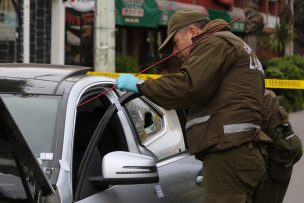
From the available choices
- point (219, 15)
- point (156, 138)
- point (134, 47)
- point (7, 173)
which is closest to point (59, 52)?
point (134, 47)

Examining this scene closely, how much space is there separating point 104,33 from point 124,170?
645 centimetres

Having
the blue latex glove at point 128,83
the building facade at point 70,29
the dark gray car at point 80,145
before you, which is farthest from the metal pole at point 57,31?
the blue latex glove at point 128,83

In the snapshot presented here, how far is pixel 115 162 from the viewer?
3424 millimetres

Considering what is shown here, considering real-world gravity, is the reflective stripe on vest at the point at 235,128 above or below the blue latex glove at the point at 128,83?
below

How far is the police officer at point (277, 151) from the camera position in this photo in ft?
14.1

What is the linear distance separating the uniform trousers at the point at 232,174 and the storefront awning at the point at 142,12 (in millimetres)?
14842

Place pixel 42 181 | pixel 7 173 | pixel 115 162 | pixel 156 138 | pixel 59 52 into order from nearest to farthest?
pixel 7 173
pixel 42 181
pixel 115 162
pixel 156 138
pixel 59 52

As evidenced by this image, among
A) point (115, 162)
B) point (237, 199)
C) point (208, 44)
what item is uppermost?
point (208, 44)

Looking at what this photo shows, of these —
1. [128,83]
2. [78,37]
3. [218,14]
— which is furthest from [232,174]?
[218,14]

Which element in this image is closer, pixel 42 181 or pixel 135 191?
pixel 42 181

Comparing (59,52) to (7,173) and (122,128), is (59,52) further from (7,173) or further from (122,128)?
(7,173)

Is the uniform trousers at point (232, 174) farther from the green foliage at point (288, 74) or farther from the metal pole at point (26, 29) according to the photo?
the green foliage at point (288, 74)

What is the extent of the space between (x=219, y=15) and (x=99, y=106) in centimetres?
2113

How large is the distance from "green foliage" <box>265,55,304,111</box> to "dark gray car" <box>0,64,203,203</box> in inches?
526
